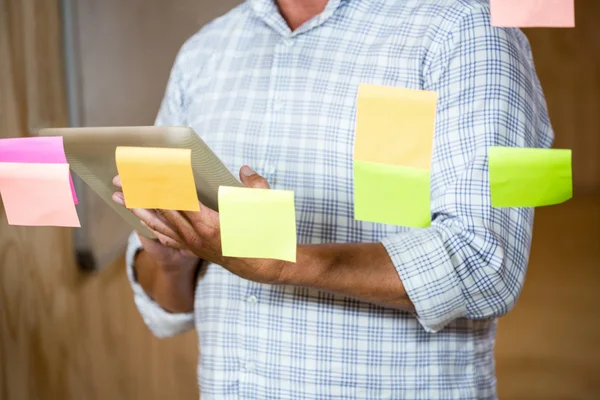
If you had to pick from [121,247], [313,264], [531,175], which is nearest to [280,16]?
[313,264]

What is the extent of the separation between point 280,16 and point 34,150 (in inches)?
15.2

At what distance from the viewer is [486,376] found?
3.02 feet

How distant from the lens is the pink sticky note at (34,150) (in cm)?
72

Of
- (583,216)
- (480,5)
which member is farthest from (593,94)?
(480,5)

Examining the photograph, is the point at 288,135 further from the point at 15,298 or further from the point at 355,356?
the point at 15,298

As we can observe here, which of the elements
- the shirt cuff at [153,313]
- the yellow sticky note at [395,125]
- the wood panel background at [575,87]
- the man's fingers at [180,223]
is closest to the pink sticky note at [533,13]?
the yellow sticky note at [395,125]

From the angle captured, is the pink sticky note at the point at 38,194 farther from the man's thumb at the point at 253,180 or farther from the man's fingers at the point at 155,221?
the man's thumb at the point at 253,180

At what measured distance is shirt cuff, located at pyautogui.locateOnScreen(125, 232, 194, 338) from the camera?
1.07m

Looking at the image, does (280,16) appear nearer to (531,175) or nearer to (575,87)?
(531,175)

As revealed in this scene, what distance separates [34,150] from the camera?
745 mm

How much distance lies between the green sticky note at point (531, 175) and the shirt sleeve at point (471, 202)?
0.15 metres

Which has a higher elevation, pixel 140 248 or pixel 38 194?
pixel 38 194

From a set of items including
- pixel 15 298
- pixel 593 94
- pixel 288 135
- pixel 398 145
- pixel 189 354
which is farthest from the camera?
pixel 593 94

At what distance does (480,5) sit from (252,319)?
17.8 inches
